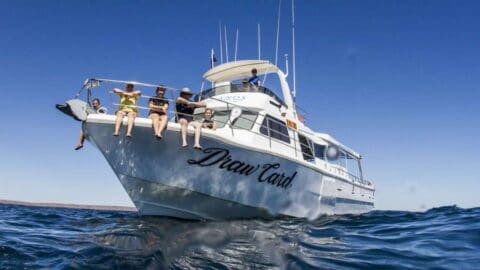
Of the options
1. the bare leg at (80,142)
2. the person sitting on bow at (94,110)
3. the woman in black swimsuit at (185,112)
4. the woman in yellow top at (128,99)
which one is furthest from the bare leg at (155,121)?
the bare leg at (80,142)

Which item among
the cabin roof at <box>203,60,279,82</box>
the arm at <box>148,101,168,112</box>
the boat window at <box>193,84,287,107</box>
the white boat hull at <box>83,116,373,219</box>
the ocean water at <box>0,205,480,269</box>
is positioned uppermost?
the cabin roof at <box>203,60,279,82</box>

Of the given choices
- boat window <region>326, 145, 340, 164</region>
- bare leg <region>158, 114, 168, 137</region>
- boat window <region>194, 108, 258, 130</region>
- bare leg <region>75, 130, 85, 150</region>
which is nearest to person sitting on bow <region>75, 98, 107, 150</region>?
bare leg <region>75, 130, 85, 150</region>

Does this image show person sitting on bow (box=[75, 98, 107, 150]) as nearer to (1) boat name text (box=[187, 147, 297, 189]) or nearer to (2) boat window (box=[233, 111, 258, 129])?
(1) boat name text (box=[187, 147, 297, 189])

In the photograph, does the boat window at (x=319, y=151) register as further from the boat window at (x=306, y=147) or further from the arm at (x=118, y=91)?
the arm at (x=118, y=91)

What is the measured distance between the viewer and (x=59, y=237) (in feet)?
20.3

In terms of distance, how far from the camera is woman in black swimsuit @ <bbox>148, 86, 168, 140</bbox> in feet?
24.5

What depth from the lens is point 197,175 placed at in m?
8.22

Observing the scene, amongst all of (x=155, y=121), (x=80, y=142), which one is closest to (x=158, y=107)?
(x=155, y=121)

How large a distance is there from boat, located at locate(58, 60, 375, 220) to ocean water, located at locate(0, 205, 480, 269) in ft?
2.75

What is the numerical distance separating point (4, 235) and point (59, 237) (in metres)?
0.89

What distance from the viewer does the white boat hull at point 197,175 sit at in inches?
311

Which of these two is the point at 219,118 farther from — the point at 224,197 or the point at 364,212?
the point at 364,212

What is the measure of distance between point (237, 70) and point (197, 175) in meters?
5.43

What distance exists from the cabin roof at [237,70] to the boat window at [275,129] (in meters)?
2.71
